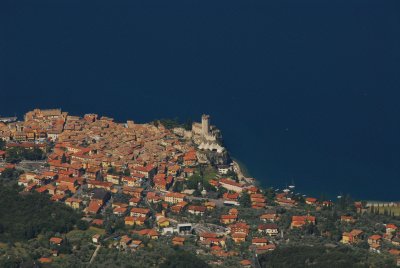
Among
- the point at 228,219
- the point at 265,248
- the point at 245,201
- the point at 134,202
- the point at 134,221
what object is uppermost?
the point at 245,201

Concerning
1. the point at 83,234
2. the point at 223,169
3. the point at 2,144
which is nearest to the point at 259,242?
the point at 83,234

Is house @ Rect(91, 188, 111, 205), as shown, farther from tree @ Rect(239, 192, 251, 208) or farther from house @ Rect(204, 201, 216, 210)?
tree @ Rect(239, 192, 251, 208)

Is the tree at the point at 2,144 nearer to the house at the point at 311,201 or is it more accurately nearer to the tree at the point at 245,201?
the tree at the point at 245,201

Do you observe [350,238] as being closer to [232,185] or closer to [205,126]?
[232,185]

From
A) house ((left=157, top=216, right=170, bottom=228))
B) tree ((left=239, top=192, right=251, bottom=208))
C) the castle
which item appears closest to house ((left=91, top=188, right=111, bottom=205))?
house ((left=157, top=216, right=170, bottom=228))

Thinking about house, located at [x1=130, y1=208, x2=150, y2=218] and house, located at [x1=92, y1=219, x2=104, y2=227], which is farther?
house, located at [x1=130, y1=208, x2=150, y2=218]

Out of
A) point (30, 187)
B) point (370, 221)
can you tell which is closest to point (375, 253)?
point (370, 221)
